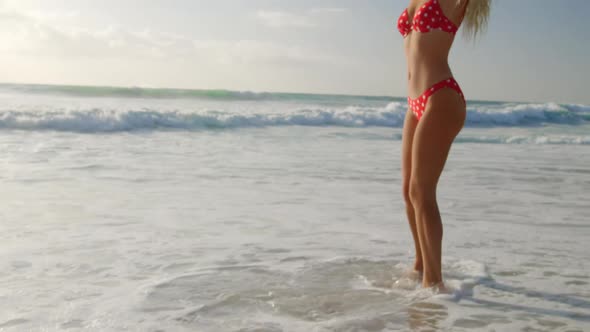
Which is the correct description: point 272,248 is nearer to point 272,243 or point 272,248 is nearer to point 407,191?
point 272,243

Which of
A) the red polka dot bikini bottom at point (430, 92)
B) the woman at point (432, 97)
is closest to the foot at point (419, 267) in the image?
the woman at point (432, 97)

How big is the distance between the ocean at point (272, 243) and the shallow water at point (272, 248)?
0.6 inches

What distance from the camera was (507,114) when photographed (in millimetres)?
26062

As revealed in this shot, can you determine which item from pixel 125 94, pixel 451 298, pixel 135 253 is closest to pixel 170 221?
pixel 135 253

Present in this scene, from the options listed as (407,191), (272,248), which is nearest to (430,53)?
(407,191)

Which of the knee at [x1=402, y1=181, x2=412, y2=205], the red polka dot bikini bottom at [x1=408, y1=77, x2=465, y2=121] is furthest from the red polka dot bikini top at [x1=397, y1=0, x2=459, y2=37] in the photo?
the knee at [x1=402, y1=181, x2=412, y2=205]

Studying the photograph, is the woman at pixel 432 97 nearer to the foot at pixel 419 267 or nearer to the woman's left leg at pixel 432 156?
the woman's left leg at pixel 432 156

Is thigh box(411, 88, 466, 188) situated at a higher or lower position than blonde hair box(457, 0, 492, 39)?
lower

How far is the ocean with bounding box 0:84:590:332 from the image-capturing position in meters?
2.96

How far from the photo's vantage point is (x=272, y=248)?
14.0 ft

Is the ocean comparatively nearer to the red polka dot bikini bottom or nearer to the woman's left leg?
the woman's left leg

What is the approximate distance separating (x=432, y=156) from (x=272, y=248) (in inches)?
64.0

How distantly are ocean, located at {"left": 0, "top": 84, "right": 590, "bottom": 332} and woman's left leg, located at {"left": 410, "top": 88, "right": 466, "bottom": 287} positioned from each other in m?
0.33

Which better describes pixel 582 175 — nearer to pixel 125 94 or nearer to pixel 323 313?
pixel 323 313
